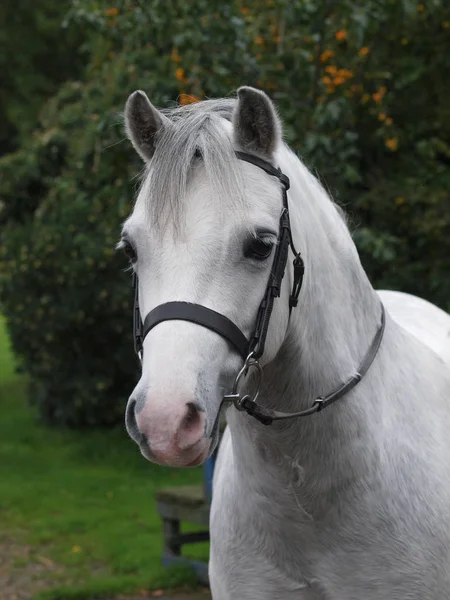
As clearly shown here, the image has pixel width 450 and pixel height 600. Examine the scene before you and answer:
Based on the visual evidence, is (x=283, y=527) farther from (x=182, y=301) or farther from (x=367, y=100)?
(x=367, y=100)

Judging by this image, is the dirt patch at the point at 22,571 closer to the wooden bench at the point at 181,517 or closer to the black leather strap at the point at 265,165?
the wooden bench at the point at 181,517

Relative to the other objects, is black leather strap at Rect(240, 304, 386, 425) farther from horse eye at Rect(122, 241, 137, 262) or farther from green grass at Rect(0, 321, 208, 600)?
green grass at Rect(0, 321, 208, 600)

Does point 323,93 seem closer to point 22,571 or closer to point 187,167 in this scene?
Result: point 22,571

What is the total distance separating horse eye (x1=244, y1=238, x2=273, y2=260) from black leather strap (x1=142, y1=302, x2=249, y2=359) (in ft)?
0.59

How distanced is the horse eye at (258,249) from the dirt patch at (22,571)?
432cm

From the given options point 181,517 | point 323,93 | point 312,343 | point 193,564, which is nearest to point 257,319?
point 312,343

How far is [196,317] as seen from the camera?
7.25ft

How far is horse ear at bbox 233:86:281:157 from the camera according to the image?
2432 mm

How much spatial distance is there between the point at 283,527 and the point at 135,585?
3.66m

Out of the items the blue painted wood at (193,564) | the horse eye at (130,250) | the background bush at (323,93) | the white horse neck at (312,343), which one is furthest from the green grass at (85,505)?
the horse eye at (130,250)

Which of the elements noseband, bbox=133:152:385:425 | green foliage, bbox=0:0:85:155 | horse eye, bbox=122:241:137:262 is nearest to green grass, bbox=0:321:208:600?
noseband, bbox=133:152:385:425

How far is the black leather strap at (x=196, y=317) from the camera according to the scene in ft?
7.25

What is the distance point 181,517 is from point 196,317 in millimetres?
4277

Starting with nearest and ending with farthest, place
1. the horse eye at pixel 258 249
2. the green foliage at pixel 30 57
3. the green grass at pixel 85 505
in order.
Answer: the horse eye at pixel 258 249, the green grass at pixel 85 505, the green foliage at pixel 30 57
